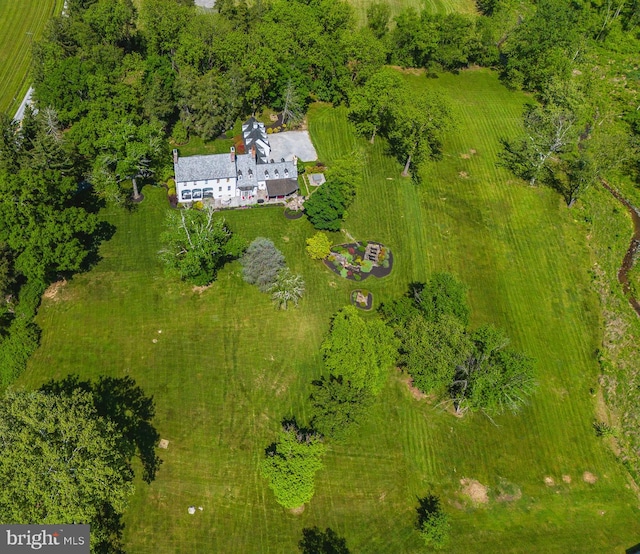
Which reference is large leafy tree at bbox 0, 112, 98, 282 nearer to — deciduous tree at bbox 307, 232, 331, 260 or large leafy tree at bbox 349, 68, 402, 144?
deciduous tree at bbox 307, 232, 331, 260

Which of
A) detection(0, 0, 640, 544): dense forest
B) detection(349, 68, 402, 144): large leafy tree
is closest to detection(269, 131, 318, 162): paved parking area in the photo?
detection(0, 0, 640, 544): dense forest

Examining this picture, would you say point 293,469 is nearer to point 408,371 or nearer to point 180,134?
point 408,371

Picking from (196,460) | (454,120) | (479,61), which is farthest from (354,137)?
(196,460)

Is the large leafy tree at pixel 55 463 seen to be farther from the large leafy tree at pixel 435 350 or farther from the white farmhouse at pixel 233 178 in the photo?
the white farmhouse at pixel 233 178

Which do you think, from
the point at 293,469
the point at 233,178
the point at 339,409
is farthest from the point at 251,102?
the point at 293,469

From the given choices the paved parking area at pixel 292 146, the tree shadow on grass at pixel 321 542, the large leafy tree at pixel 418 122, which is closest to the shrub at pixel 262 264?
the paved parking area at pixel 292 146
